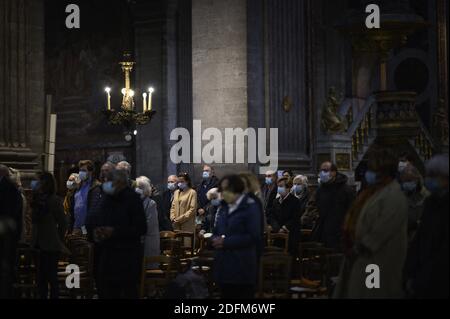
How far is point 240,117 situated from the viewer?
55.8ft

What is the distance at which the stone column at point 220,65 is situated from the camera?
16984 mm

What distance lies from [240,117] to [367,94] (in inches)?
308

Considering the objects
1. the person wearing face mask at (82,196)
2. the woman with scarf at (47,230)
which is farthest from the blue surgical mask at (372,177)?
the person wearing face mask at (82,196)

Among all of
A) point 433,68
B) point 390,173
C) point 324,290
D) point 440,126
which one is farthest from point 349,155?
point 390,173

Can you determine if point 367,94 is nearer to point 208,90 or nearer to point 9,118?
point 208,90

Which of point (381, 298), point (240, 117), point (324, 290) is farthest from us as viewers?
point (240, 117)

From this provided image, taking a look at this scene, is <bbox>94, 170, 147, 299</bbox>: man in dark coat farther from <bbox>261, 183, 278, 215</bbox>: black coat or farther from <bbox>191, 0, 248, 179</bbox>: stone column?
<bbox>191, 0, 248, 179</bbox>: stone column

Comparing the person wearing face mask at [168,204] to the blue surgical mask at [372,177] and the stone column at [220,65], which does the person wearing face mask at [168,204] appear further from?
the blue surgical mask at [372,177]

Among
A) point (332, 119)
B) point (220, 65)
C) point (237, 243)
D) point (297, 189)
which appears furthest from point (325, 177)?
point (332, 119)

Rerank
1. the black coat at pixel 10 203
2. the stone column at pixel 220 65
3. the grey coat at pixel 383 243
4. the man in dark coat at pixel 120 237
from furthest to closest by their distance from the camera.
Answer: the stone column at pixel 220 65, the black coat at pixel 10 203, the man in dark coat at pixel 120 237, the grey coat at pixel 383 243

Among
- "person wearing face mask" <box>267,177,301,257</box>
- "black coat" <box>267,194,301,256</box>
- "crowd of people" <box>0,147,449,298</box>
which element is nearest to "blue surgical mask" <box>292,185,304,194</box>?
"crowd of people" <box>0,147,449,298</box>

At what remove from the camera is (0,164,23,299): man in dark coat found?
35.1 feet

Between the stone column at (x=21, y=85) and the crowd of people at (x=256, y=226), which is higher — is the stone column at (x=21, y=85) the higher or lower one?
the higher one

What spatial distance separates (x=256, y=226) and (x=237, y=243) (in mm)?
249
